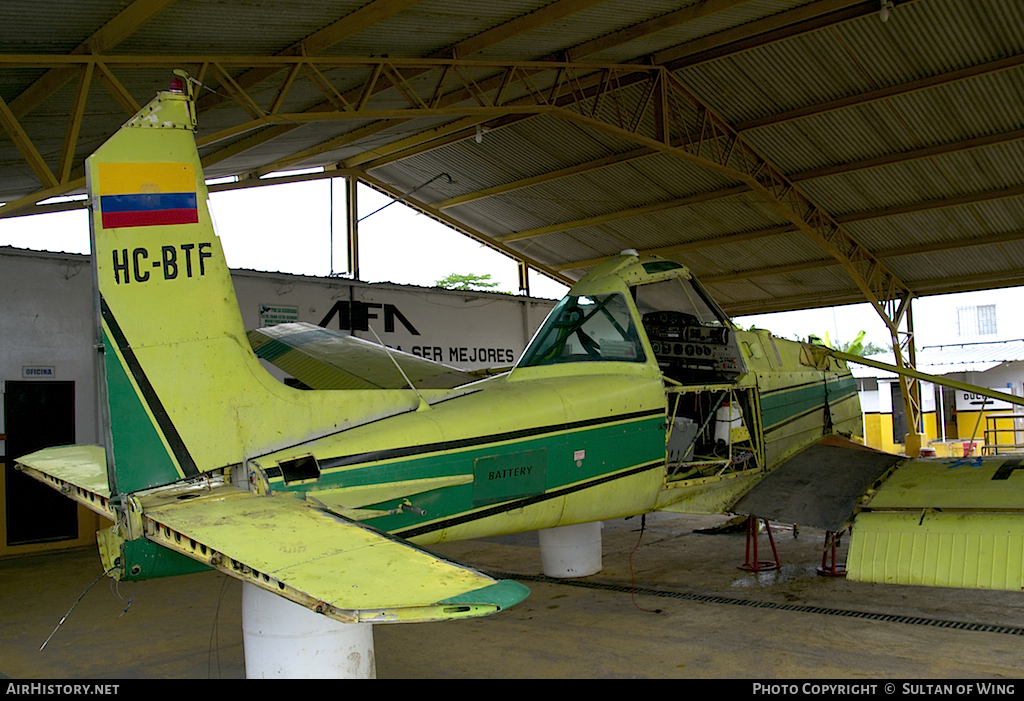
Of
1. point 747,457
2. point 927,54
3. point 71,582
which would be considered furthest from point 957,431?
point 71,582

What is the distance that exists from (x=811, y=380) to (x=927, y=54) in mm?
8421

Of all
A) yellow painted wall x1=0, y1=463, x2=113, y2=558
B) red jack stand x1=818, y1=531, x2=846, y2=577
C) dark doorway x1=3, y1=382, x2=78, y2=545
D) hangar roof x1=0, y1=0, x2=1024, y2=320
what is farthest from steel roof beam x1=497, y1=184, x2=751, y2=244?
yellow painted wall x1=0, y1=463, x2=113, y2=558

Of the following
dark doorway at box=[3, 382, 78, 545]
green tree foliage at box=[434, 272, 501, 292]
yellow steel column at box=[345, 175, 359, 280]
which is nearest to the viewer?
dark doorway at box=[3, 382, 78, 545]

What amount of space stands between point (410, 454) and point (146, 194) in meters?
1.99

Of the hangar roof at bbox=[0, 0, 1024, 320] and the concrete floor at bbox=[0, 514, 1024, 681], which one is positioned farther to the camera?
the hangar roof at bbox=[0, 0, 1024, 320]

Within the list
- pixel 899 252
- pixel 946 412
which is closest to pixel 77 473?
pixel 899 252

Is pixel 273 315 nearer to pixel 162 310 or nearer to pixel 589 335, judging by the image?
pixel 589 335

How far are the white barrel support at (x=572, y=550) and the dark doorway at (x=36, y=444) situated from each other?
7.52 meters

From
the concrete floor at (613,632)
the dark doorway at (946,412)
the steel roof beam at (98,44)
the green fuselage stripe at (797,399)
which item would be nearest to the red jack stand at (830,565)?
the concrete floor at (613,632)

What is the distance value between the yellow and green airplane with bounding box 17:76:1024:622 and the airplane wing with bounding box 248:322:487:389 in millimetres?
2481

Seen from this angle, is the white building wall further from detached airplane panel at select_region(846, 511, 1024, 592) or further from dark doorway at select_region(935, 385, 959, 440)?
dark doorway at select_region(935, 385, 959, 440)

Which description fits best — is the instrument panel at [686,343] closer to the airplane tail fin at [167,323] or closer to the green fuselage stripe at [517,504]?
the green fuselage stripe at [517,504]

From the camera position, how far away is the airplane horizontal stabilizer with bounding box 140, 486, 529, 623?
250 cm

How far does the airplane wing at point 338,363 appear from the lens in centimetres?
821
